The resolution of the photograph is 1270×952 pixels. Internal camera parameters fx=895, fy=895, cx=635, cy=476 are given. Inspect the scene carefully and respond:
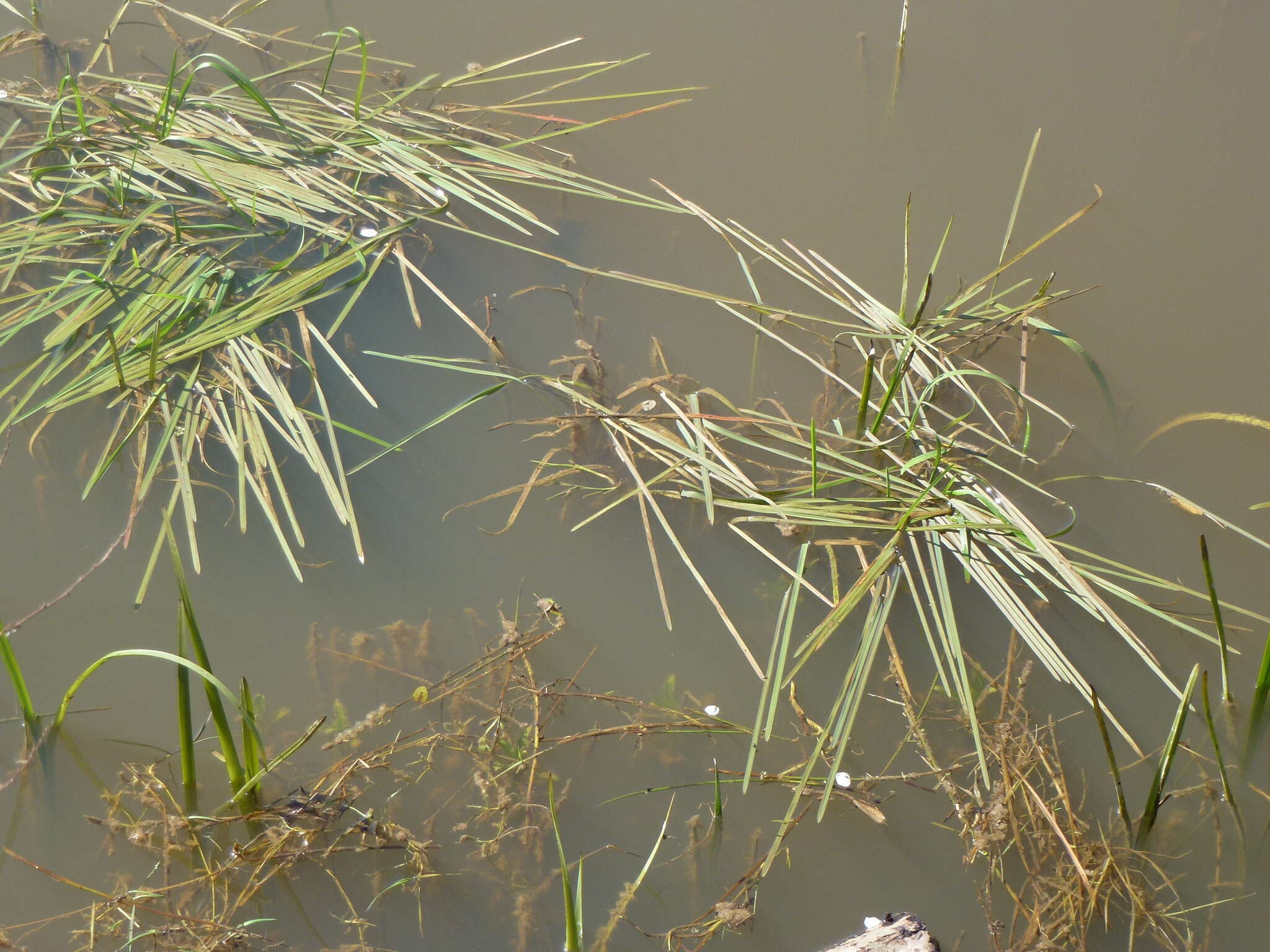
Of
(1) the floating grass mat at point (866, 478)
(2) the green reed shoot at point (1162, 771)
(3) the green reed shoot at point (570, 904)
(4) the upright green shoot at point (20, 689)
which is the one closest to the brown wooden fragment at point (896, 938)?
(1) the floating grass mat at point (866, 478)

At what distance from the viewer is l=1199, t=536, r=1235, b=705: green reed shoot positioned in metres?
1.38

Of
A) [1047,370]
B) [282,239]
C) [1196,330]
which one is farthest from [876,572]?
[282,239]

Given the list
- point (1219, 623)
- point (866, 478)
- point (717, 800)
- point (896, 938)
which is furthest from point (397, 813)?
point (1219, 623)

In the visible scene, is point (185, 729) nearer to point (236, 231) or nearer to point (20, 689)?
point (20, 689)

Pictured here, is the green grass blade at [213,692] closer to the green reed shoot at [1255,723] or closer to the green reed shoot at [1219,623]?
Answer: the green reed shoot at [1219,623]

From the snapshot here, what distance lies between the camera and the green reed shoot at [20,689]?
1428mm

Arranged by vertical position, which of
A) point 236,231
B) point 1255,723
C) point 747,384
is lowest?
point 1255,723

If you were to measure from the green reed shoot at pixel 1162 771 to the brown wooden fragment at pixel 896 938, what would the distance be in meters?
0.50

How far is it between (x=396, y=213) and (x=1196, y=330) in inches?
72.4

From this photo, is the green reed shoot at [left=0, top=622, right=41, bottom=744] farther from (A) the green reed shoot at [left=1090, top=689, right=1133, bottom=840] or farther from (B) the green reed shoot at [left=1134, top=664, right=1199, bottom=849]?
(B) the green reed shoot at [left=1134, top=664, right=1199, bottom=849]

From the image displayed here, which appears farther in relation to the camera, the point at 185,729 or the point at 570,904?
the point at 185,729

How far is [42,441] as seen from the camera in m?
1.83

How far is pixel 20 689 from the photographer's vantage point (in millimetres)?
1491

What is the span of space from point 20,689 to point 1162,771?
1.89m
